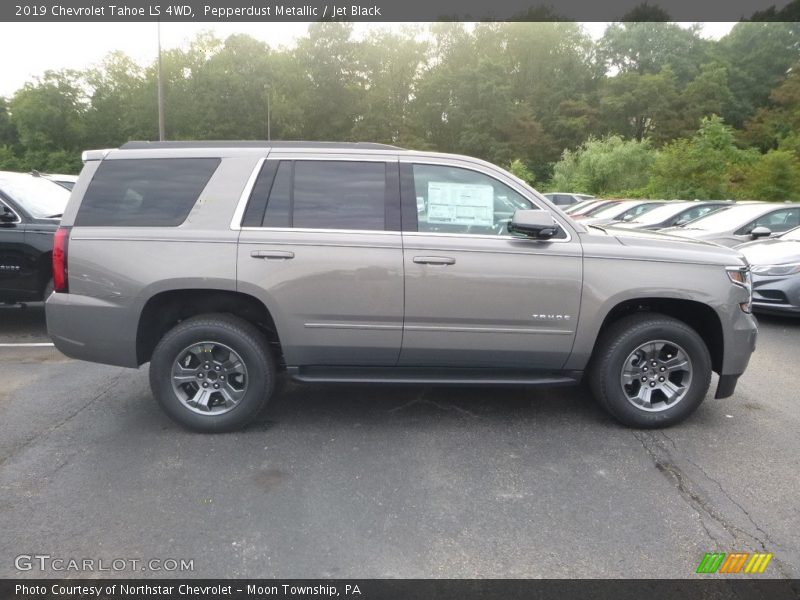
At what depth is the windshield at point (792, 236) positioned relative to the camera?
863cm

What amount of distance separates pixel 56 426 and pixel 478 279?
10.6ft

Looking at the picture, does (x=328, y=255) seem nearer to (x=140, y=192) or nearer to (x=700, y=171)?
(x=140, y=192)

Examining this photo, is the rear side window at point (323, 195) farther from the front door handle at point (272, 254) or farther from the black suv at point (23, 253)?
the black suv at point (23, 253)

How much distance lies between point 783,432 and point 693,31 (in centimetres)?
6975

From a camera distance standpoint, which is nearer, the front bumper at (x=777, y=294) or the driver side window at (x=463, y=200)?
the driver side window at (x=463, y=200)

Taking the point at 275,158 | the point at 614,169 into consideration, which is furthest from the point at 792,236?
the point at 614,169

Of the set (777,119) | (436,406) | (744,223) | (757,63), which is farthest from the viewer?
(757,63)

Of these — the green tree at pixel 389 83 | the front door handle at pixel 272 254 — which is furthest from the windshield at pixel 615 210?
the green tree at pixel 389 83

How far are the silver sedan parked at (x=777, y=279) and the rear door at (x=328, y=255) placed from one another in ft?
19.5

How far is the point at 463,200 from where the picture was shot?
4.35 meters

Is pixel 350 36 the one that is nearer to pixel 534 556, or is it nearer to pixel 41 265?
pixel 41 265

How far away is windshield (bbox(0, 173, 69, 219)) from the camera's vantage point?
7227 millimetres

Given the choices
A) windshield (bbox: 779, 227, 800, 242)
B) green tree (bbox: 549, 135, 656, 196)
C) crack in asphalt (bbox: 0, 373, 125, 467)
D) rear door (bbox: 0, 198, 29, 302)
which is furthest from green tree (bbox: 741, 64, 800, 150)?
crack in asphalt (bbox: 0, 373, 125, 467)

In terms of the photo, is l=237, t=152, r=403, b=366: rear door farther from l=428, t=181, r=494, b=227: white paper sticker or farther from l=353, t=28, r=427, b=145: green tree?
l=353, t=28, r=427, b=145: green tree
